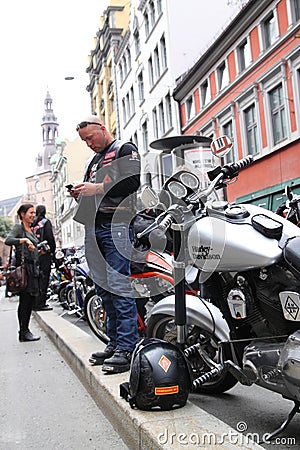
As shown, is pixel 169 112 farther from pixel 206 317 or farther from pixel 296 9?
pixel 206 317

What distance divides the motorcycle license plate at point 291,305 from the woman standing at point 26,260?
5003mm

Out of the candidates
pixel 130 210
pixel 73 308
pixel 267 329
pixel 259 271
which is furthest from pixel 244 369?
pixel 73 308

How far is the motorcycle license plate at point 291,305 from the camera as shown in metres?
2.84

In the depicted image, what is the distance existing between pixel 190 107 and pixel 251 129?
6732 millimetres

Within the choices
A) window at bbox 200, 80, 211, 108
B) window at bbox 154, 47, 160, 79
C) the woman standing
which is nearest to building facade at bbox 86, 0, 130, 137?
window at bbox 154, 47, 160, 79

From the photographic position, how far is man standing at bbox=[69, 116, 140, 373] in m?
4.28

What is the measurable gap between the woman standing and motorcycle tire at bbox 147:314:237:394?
368cm

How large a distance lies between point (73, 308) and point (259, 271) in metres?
7.20

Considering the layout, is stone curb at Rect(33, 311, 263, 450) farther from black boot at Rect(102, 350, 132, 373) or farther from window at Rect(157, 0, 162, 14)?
window at Rect(157, 0, 162, 14)

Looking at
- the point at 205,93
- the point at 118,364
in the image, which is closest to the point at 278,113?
the point at 205,93

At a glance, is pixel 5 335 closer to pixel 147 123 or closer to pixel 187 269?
pixel 187 269

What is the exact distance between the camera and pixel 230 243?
307 centimetres

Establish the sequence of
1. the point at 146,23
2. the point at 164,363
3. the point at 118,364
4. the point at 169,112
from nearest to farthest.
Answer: the point at 164,363
the point at 118,364
the point at 169,112
the point at 146,23

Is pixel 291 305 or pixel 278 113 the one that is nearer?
pixel 291 305
